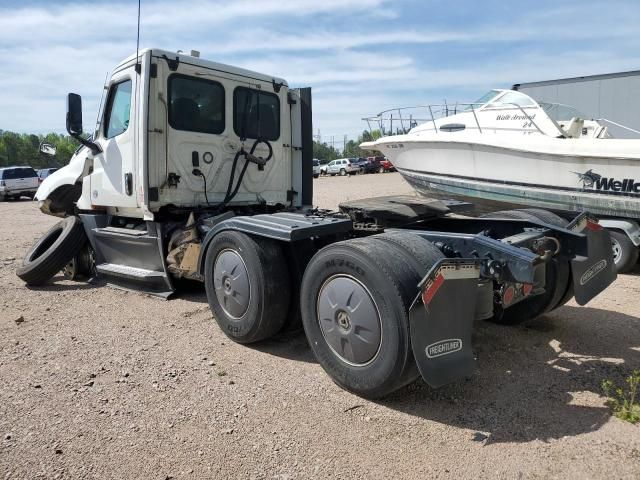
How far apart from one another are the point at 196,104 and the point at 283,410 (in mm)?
3688

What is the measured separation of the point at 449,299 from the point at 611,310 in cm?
330

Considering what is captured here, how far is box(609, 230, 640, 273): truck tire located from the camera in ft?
23.1

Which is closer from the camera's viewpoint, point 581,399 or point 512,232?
point 581,399

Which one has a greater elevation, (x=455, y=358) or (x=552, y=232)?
(x=552, y=232)

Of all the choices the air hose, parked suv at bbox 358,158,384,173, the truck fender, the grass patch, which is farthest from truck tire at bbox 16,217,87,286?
parked suv at bbox 358,158,384,173

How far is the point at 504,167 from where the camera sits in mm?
8297

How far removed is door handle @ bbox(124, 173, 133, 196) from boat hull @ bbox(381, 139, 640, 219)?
17.8 ft

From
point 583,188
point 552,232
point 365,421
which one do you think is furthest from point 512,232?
point 583,188

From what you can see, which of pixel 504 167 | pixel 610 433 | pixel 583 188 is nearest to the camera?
pixel 610 433

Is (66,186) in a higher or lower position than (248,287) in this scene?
higher

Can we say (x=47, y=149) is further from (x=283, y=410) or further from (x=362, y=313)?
(x=362, y=313)

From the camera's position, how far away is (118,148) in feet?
19.3

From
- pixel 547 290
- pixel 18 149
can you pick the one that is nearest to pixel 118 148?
pixel 547 290

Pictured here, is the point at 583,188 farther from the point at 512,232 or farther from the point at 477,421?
the point at 477,421
